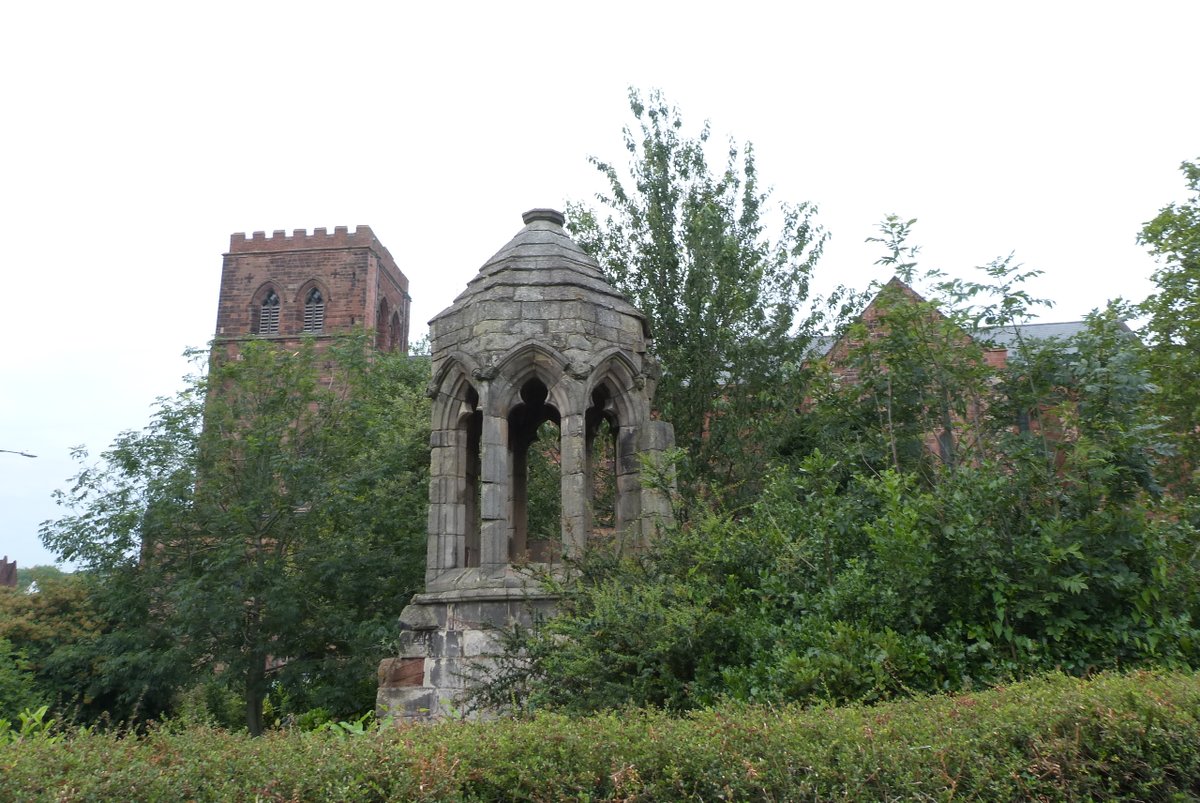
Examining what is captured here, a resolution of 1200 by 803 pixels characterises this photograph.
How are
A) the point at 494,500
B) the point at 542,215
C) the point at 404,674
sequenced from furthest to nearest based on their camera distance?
the point at 542,215 < the point at 494,500 < the point at 404,674

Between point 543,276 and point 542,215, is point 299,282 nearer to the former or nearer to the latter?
point 542,215

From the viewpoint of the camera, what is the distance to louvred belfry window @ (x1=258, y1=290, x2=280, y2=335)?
130 ft

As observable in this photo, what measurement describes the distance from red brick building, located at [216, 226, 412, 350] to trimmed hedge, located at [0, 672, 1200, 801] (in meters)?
36.3

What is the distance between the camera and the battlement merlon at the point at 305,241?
1576 inches

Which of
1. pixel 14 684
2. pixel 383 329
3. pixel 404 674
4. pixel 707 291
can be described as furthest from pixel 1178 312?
pixel 383 329

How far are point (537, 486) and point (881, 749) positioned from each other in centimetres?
993

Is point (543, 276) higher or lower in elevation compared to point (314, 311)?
lower

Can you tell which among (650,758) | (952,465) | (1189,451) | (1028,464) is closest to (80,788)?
(650,758)

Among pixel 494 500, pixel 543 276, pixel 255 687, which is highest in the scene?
pixel 543 276

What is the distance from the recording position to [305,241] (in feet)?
133

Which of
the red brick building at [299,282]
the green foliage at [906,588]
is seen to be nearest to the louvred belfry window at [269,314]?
the red brick building at [299,282]

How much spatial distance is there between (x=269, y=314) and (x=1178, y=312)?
33769mm

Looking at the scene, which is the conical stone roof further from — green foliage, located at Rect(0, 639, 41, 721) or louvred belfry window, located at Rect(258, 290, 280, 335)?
louvred belfry window, located at Rect(258, 290, 280, 335)

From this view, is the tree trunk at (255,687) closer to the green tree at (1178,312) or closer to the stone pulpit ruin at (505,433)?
the stone pulpit ruin at (505,433)
